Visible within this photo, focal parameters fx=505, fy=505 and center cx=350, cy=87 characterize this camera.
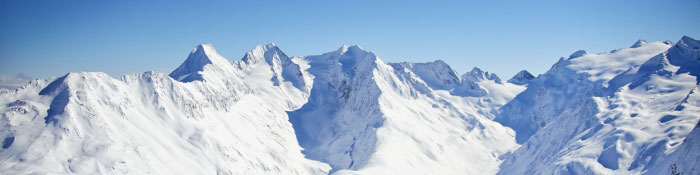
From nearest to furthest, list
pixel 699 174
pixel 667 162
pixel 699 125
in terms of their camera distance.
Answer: pixel 699 174 < pixel 699 125 < pixel 667 162

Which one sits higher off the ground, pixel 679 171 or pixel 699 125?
pixel 699 125

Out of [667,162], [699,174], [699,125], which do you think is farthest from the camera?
[667,162]

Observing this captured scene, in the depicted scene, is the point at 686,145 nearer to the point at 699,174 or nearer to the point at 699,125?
the point at 699,125

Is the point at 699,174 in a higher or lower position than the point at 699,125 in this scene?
lower

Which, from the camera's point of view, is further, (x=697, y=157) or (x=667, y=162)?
(x=667, y=162)

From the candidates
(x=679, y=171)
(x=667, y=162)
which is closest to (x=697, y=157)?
(x=679, y=171)

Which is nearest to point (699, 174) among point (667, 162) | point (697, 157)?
point (697, 157)

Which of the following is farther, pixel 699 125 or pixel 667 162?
pixel 667 162

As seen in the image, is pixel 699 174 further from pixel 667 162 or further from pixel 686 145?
pixel 667 162
